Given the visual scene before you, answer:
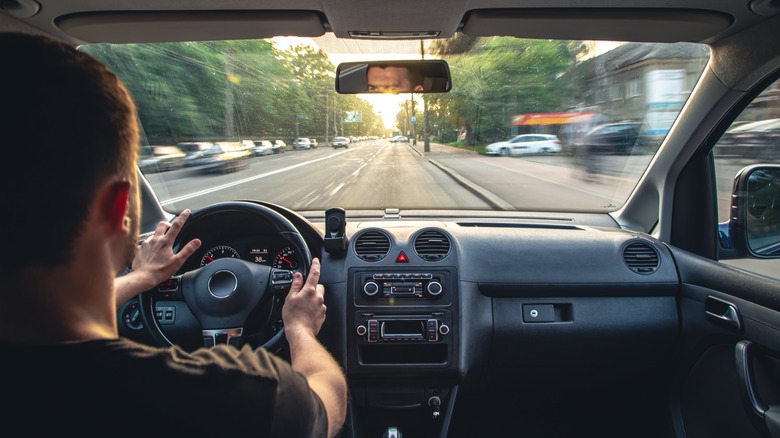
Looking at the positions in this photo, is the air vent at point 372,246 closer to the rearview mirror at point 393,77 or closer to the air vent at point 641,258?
the rearview mirror at point 393,77

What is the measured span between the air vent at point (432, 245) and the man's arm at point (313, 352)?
1139 millimetres

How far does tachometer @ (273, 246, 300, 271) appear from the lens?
9.05ft

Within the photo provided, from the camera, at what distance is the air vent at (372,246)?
3.11 meters

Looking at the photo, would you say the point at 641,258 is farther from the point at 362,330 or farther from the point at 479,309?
the point at 362,330

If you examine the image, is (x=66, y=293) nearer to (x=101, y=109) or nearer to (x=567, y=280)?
(x=101, y=109)

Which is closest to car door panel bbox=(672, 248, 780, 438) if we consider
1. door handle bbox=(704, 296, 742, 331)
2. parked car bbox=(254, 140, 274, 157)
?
door handle bbox=(704, 296, 742, 331)

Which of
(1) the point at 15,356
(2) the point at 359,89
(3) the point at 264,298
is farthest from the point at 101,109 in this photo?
(2) the point at 359,89

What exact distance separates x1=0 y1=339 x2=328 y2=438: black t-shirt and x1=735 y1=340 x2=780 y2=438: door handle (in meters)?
2.46

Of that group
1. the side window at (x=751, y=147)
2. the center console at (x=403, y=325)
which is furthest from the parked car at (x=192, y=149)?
the side window at (x=751, y=147)

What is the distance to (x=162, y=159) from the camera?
3.81m

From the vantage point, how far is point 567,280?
317 cm

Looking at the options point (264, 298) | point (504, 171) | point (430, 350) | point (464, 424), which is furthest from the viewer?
point (504, 171)

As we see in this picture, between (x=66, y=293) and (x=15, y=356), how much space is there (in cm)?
14

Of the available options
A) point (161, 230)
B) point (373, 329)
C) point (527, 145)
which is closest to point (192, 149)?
point (161, 230)
